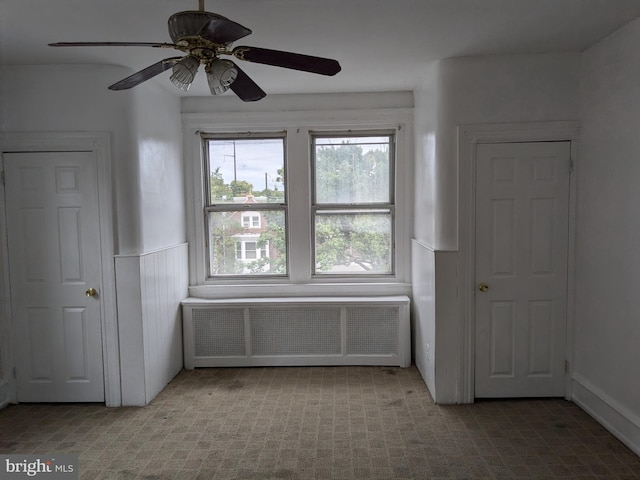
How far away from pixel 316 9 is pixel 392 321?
2854mm

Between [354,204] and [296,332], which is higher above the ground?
[354,204]

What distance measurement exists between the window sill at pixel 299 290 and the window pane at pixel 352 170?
870mm

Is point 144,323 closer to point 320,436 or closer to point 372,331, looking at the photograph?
point 320,436

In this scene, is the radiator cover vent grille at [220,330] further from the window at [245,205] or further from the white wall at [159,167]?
the white wall at [159,167]

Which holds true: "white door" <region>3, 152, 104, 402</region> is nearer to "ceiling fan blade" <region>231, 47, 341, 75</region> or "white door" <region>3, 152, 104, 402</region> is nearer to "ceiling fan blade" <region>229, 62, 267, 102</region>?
"ceiling fan blade" <region>229, 62, 267, 102</region>

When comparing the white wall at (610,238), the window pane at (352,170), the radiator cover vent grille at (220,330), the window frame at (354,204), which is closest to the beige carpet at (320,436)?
the white wall at (610,238)

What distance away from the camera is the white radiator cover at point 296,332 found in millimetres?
4355

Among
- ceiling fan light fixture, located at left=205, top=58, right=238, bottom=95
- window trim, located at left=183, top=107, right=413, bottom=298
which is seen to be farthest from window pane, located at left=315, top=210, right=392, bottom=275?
ceiling fan light fixture, located at left=205, top=58, right=238, bottom=95

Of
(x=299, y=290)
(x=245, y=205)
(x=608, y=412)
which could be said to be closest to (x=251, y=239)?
(x=245, y=205)

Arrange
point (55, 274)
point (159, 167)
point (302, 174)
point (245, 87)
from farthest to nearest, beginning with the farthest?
point (302, 174) → point (159, 167) → point (55, 274) → point (245, 87)

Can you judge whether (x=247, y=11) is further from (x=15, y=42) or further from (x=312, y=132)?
(x=312, y=132)

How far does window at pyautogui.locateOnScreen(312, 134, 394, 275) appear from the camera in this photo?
4621 mm

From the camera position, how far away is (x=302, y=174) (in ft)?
15.0

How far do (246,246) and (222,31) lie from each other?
310 cm
